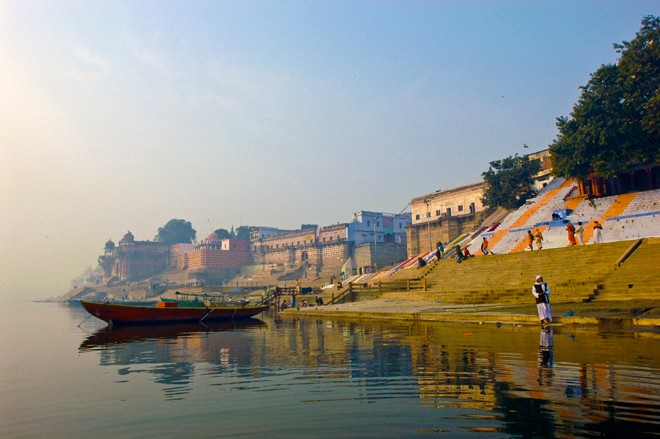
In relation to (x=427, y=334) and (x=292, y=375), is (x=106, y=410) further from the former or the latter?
(x=427, y=334)

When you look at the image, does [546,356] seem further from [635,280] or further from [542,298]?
[635,280]

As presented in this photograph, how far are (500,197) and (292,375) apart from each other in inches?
1489

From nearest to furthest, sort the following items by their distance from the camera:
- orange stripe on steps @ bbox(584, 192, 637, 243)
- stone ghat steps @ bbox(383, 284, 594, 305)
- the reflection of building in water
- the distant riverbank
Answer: the reflection of building in water, the distant riverbank, stone ghat steps @ bbox(383, 284, 594, 305), orange stripe on steps @ bbox(584, 192, 637, 243)

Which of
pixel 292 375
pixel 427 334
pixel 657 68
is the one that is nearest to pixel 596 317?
pixel 427 334

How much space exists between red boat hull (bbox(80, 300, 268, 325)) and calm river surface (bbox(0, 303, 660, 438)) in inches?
497

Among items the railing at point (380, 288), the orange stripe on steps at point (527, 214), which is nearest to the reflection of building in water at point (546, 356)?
the railing at point (380, 288)

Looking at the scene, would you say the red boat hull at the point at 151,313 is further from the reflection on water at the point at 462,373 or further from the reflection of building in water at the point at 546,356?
the reflection of building in water at the point at 546,356

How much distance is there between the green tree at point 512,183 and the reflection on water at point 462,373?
99.3 feet

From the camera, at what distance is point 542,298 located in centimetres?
1391

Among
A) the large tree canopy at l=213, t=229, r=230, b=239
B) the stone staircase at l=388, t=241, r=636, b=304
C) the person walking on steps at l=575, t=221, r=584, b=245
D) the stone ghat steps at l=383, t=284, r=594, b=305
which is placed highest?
the large tree canopy at l=213, t=229, r=230, b=239

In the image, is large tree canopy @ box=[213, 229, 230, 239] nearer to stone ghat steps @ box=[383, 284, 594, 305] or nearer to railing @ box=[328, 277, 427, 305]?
railing @ box=[328, 277, 427, 305]

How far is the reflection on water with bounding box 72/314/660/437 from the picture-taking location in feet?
16.6

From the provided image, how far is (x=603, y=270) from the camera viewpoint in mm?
20031

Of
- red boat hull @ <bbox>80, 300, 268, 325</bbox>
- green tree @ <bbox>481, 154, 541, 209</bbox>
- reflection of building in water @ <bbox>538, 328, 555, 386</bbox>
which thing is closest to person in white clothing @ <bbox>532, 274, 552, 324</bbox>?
reflection of building in water @ <bbox>538, 328, 555, 386</bbox>
